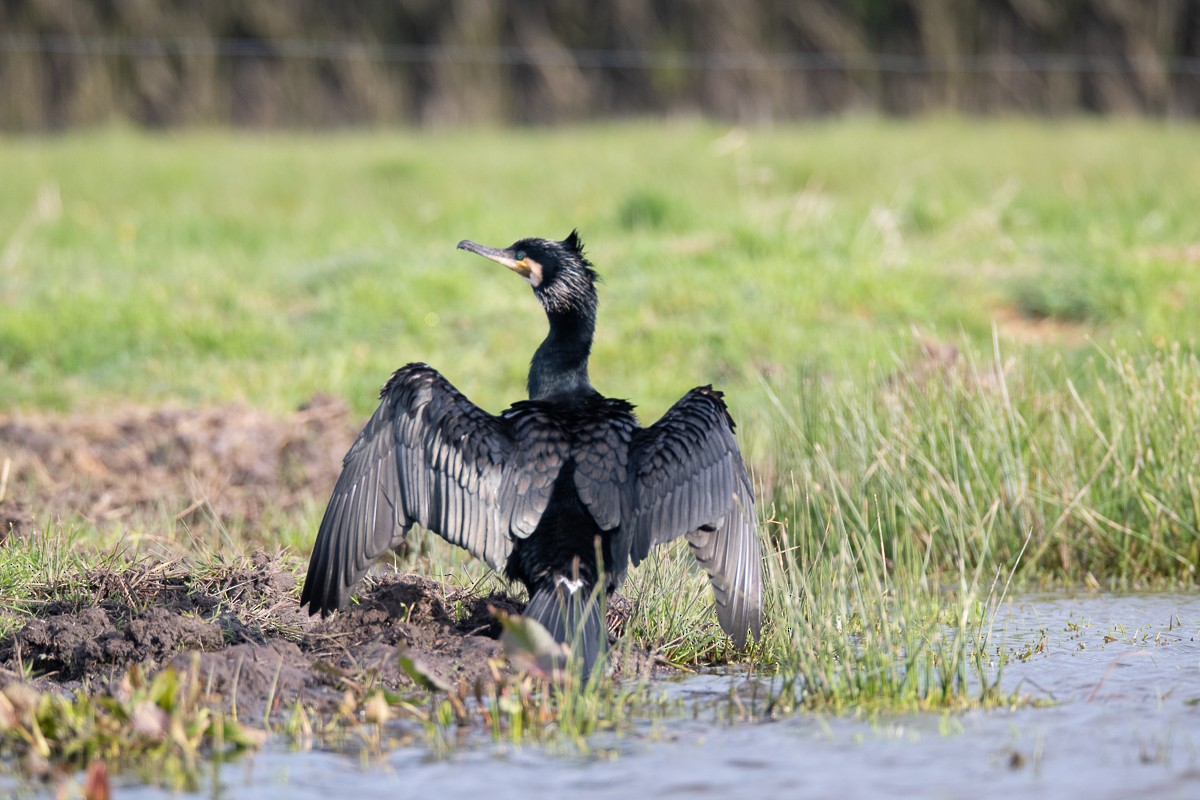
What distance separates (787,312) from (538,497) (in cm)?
599

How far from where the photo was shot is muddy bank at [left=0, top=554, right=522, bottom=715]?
5016mm

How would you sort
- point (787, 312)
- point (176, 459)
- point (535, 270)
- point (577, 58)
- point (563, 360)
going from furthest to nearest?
1. point (577, 58)
2. point (787, 312)
3. point (176, 459)
4. point (535, 270)
5. point (563, 360)

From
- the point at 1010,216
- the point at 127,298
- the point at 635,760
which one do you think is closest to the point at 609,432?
the point at 635,760

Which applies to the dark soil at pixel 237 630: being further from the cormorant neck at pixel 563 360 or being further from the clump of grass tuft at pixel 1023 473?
the clump of grass tuft at pixel 1023 473

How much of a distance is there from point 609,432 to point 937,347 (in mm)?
4003

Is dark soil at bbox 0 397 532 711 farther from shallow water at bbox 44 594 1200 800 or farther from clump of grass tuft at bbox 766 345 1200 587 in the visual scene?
clump of grass tuft at bbox 766 345 1200 587

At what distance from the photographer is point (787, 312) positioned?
36.0 feet

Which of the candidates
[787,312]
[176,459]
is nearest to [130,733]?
[176,459]

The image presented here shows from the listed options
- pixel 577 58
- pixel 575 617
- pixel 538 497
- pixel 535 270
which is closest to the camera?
pixel 575 617

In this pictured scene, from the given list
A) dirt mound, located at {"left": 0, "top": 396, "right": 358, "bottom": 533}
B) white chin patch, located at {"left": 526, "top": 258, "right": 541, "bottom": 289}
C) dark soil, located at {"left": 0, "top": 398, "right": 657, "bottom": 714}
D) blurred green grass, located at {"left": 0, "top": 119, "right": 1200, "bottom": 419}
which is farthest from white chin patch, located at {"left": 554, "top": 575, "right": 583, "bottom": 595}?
dirt mound, located at {"left": 0, "top": 396, "right": 358, "bottom": 533}

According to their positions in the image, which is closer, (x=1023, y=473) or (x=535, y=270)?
(x=535, y=270)

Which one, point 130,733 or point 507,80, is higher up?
point 507,80

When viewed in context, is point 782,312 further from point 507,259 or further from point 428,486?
point 428,486

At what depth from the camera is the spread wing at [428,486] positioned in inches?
205
